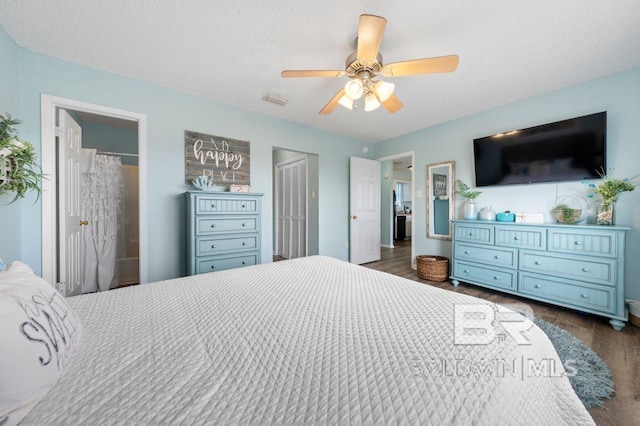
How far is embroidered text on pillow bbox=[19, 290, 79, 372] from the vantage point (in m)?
0.60

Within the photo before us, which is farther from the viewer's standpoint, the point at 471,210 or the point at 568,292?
the point at 471,210

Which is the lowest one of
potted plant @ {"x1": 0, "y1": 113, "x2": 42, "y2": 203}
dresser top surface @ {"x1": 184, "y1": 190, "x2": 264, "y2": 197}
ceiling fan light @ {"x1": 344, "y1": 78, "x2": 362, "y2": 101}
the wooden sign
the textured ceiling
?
dresser top surface @ {"x1": 184, "y1": 190, "x2": 264, "y2": 197}

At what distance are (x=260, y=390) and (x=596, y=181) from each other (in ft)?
11.7

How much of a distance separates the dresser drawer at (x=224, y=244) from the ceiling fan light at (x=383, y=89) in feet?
6.52

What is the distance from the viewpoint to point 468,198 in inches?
133

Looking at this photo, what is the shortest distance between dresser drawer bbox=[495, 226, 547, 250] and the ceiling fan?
2.04m

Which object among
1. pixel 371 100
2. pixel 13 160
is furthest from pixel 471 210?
pixel 13 160

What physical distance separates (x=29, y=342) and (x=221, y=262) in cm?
204

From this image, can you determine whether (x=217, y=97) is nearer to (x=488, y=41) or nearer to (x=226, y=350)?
(x=488, y=41)

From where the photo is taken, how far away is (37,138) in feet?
6.63

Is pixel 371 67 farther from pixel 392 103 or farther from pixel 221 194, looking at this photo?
pixel 221 194

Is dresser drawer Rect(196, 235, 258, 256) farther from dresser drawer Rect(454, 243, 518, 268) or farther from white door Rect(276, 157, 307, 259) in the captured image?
dresser drawer Rect(454, 243, 518, 268)

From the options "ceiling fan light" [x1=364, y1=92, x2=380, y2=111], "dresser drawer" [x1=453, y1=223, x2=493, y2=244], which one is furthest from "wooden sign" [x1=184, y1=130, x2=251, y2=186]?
"dresser drawer" [x1=453, y1=223, x2=493, y2=244]

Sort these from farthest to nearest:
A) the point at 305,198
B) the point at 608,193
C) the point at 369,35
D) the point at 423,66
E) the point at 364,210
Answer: the point at 364,210
the point at 305,198
the point at 608,193
the point at 423,66
the point at 369,35
